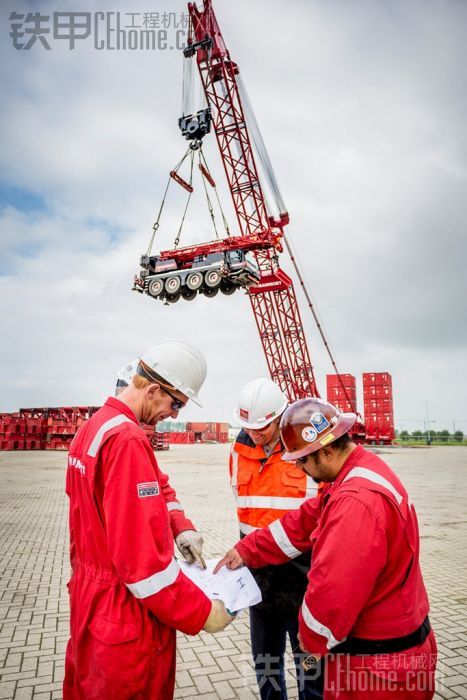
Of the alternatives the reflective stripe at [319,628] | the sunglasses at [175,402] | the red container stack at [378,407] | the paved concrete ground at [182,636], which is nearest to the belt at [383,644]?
the reflective stripe at [319,628]

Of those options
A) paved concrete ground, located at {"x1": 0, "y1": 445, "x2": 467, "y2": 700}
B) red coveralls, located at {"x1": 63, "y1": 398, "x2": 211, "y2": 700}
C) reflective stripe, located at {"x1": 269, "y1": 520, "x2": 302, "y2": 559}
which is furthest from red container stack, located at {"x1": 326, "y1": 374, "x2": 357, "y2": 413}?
red coveralls, located at {"x1": 63, "y1": 398, "x2": 211, "y2": 700}

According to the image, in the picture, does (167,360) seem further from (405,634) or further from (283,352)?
(283,352)

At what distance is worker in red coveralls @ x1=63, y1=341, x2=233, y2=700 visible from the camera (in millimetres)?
1403

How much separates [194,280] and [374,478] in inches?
720

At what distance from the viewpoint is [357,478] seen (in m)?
1.52

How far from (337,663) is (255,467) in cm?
120

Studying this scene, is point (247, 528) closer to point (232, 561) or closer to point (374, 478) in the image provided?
point (232, 561)

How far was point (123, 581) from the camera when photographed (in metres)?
1.48

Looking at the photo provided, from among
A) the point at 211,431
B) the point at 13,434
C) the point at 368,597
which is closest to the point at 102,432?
the point at 368,597

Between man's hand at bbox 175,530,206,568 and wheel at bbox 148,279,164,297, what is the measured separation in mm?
18708

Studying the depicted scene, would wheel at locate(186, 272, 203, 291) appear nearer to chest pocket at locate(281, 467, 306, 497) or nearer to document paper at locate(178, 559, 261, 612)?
chest pocket at locate(281, 467, 306, 497)

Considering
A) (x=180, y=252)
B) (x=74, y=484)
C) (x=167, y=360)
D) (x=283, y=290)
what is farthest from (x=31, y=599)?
(x=283, y=290)

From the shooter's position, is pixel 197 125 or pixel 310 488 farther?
pixel 197 125

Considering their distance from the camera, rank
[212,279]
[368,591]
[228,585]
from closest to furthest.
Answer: [368,591]
[228,585]
[212,279]
